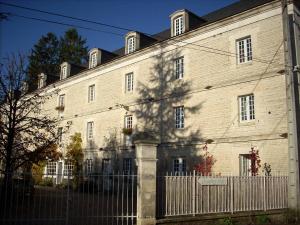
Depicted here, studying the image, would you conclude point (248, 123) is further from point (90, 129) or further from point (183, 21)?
point (90, 129)

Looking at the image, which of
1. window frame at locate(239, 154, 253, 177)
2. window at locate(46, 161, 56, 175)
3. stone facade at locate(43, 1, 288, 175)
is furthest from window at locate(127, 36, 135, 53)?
window at locate(46, 161, 56, 175)

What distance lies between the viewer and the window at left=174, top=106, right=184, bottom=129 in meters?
19.8

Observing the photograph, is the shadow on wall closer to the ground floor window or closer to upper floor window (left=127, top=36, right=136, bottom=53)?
the ground floor window

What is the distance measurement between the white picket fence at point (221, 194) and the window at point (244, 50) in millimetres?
6329

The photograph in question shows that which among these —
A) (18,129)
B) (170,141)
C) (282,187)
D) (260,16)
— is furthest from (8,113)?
(260,16)

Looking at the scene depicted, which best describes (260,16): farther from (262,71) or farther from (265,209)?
(265,209)

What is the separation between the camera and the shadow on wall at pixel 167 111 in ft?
62.2

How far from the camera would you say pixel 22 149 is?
1349 centimetres

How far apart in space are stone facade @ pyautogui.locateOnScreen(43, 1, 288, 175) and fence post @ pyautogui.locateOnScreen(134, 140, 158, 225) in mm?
7517

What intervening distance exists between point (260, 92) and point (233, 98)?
141cm

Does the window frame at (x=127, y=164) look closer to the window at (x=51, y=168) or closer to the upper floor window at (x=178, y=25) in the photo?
the upper floor window at (x=178, y=25)

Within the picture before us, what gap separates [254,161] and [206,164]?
262 cm

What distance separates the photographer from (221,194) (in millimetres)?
11531

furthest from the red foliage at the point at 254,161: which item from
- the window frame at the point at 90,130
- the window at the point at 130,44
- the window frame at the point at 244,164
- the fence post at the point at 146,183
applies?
the window frame at the point at 90,130
